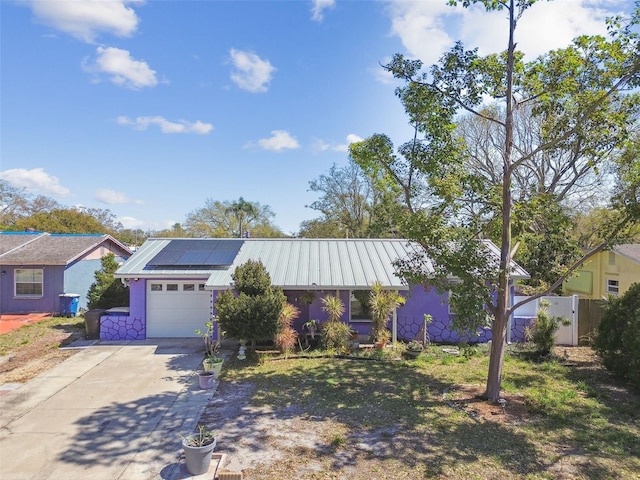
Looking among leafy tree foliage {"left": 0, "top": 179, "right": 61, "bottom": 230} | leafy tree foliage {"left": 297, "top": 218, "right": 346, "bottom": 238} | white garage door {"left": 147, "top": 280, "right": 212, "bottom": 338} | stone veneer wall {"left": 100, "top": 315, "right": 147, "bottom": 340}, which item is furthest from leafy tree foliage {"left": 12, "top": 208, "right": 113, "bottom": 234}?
white garage door {"left": 147, "top": 280, "right": 212, "bottom": 338}

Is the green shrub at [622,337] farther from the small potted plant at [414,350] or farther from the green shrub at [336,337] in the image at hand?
the green shrub at [336,337]

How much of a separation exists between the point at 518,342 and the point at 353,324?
547 cm

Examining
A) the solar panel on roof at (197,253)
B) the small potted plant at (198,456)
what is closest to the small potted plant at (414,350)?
the solar panel on roof at (197,253)

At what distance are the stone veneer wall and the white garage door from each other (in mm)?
277

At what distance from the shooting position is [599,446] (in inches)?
245

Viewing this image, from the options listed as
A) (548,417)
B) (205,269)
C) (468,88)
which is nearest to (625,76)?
(468,88)

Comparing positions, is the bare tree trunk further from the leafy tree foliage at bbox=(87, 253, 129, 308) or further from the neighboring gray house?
the neighboring gray house

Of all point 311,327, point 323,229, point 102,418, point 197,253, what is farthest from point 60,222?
point 102,418

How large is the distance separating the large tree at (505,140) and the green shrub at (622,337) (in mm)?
2217

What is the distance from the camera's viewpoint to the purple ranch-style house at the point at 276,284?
12.6m

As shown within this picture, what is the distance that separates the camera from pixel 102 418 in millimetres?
7066

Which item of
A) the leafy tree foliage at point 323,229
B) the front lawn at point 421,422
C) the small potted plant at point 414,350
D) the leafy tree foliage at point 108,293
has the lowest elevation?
the front lawn at point 421,422

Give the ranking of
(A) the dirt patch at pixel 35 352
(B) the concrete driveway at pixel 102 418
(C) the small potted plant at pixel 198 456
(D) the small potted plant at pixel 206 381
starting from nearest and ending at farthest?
(C) the small potted plant at pixel 198 456, (B) the concrete driveway at pixel 102 418, (D) the small potted plant at pixel 206 381, (A) the dirt patch at pixel 35 352

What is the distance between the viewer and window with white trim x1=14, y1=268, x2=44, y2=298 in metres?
17.6
